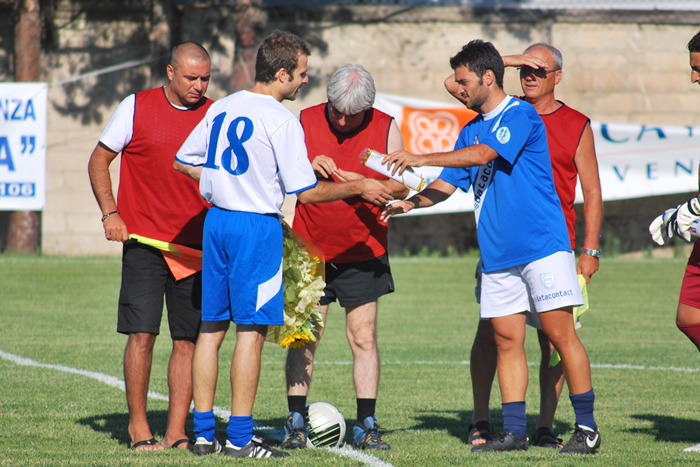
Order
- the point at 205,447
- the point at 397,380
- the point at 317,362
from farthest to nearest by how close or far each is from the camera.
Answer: the point at 317,362
the point at 397,380
the point at 205,447

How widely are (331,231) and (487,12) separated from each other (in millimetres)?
13539

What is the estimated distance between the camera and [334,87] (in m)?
5.57

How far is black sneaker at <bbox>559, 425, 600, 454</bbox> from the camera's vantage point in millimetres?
5320

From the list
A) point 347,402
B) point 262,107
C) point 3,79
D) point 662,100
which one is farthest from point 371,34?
point 262,107

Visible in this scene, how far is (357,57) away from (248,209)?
45.0ft

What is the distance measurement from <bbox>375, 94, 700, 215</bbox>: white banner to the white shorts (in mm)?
11509

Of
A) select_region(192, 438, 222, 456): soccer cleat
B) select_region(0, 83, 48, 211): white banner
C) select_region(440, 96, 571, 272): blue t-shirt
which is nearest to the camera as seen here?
select_region(192, 438, 222, 456): soccer cleat

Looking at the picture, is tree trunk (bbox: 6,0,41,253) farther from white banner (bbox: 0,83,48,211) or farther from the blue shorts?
the blue shorts

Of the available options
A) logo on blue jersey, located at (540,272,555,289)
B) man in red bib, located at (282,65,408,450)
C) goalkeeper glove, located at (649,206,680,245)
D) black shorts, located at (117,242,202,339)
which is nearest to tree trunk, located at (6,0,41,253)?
black shorts, located at (117,242,202,339)

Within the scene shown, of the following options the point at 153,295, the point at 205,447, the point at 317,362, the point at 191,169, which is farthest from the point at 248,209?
the point at 317,362

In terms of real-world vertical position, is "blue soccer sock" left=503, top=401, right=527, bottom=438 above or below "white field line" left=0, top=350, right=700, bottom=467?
above

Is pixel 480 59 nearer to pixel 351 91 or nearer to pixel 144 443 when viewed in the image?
pixel 351 91

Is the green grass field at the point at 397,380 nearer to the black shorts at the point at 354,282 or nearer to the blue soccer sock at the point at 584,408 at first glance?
the blue soccer sock at the point at 584,408

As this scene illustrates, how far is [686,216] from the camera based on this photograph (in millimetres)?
5508
